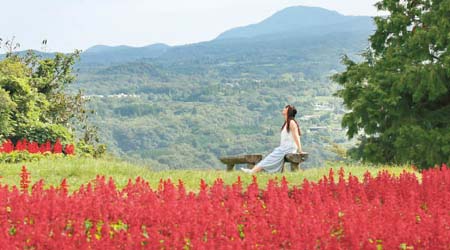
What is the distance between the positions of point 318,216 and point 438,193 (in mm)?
3368

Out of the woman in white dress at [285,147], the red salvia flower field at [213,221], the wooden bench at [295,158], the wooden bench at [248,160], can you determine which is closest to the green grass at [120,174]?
the wooden bench at [295,158]

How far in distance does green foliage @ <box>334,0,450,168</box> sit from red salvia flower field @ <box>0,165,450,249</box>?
15575 millimetres

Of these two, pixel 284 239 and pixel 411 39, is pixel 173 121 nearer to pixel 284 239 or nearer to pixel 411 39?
pixel 411 39

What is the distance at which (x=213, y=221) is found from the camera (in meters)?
9.05

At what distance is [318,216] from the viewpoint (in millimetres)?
9422

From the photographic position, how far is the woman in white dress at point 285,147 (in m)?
17.1

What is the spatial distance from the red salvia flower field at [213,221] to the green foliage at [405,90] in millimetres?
15575

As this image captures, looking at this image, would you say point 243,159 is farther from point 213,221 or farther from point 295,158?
point 213,221

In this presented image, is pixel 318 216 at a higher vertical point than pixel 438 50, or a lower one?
lower

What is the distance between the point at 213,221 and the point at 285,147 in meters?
8.61

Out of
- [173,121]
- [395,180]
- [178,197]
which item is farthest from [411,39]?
[173,121]

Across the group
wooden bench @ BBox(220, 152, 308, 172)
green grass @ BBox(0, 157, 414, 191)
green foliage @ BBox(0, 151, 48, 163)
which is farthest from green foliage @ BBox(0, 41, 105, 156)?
wooden bench @ BBox(220, 152, 308, 172)

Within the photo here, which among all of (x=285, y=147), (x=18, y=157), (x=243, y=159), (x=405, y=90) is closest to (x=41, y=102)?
(x=18, y=157)

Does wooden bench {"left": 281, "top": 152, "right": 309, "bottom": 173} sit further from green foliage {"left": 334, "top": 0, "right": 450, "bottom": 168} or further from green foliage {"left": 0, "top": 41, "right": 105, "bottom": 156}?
green foliage {"left": 334, "top": 0, "right": 450, "bottom": 168}
